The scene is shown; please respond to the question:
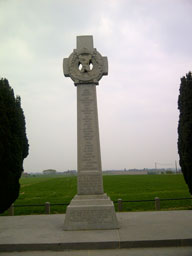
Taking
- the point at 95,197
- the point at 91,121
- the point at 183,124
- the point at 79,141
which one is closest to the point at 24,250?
the point at 95,197

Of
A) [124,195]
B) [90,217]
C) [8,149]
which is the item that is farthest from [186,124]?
[124,195]

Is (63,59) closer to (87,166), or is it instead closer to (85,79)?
(85,79)

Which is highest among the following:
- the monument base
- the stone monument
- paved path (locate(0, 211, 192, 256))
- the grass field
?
the stone monument

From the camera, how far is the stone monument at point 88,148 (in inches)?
326

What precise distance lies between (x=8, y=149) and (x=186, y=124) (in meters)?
7.12

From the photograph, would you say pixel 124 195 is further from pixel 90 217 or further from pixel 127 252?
pixel 127 252

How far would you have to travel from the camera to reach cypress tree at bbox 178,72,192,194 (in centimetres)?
870

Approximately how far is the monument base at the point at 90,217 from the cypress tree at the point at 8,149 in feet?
9.61

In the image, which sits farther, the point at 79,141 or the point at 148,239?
the point at 79,141

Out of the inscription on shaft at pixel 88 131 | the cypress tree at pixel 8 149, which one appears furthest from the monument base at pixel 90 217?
the cypress tree at pixel 8 149

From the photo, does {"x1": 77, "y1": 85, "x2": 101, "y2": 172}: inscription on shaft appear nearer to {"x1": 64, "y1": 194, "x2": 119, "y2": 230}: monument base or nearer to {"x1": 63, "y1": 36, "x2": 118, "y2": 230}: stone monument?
{"x1": 63, "y1": 36, "x2": 118, "y2": 230}: stone monument

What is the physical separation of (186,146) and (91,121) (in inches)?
152

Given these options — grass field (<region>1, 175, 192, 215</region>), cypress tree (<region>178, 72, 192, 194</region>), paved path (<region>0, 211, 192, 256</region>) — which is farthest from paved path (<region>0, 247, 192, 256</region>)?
grass field (<region>1, 175, 192, 215</region>)

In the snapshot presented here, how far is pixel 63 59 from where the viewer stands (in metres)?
10.2
